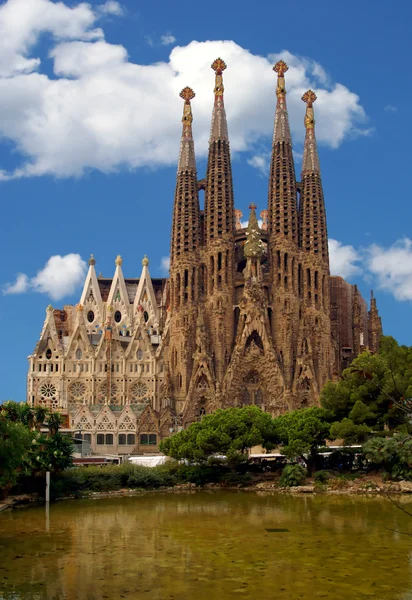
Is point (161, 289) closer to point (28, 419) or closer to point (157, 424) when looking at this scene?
point (157, 424)

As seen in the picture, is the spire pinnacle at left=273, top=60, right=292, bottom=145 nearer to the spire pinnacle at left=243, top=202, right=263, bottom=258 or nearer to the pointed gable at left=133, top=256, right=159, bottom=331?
the spire pinnacle at left=243, top=202, right=263, bottom=258

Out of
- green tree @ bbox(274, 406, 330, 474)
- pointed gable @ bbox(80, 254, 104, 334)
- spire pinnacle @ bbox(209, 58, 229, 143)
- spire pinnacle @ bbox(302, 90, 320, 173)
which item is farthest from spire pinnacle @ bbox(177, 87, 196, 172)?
green tree @ bbox(274, 406, 330, 474)

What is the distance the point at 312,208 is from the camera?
73.4m

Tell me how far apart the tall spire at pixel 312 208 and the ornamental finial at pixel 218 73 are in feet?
34.3

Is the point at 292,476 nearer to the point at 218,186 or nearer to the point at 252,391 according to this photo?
the point at 252,391

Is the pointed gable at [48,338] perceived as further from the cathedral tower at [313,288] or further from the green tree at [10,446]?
the green tree at [10,446]

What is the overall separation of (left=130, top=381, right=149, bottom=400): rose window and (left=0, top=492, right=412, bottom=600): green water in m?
40.3

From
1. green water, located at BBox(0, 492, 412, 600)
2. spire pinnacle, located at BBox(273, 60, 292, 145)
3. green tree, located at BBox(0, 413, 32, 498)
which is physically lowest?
green water, located at BBox(0, 492, 412, 600)

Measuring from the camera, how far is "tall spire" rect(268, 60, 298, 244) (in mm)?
72438

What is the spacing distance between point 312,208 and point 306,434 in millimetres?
33964

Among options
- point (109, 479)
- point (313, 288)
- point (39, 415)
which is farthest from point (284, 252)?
point (39, 415)

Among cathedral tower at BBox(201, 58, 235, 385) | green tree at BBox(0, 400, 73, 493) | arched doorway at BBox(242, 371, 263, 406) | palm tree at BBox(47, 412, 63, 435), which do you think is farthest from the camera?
cathedral tower at BBox(201, 58, 235, 385)

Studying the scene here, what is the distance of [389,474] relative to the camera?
40.5 meters

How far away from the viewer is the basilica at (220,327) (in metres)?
68.1
